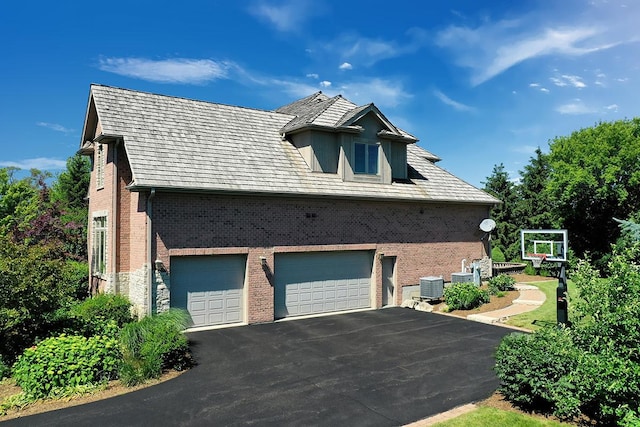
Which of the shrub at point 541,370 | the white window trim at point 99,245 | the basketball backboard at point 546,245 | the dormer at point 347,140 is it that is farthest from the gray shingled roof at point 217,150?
the shrub at point 541,370

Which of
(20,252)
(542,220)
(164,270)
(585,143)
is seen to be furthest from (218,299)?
(542,220)

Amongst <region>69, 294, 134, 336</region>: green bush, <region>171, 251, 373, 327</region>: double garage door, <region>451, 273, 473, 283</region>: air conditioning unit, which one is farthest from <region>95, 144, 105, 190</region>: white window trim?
<region>451, 273, 473, 283</region>: air conditioning unit

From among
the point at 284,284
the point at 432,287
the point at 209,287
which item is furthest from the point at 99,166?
the point at 432,287

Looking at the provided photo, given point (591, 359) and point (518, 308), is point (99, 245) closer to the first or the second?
point (518, 308)

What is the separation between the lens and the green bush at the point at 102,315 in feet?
40.3

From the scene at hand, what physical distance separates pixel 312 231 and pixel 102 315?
7.49m

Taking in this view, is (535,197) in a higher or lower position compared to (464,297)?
higher

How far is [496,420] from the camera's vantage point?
773 cm

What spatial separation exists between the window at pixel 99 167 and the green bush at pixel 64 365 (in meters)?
9.13

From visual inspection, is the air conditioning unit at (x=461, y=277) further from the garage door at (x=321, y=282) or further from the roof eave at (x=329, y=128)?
the roof eave at (x=329, y=128)

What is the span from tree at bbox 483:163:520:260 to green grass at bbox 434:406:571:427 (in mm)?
33629

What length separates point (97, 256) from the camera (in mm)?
18125

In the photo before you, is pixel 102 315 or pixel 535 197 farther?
pixel 535 197

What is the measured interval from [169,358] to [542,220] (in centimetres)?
3620
